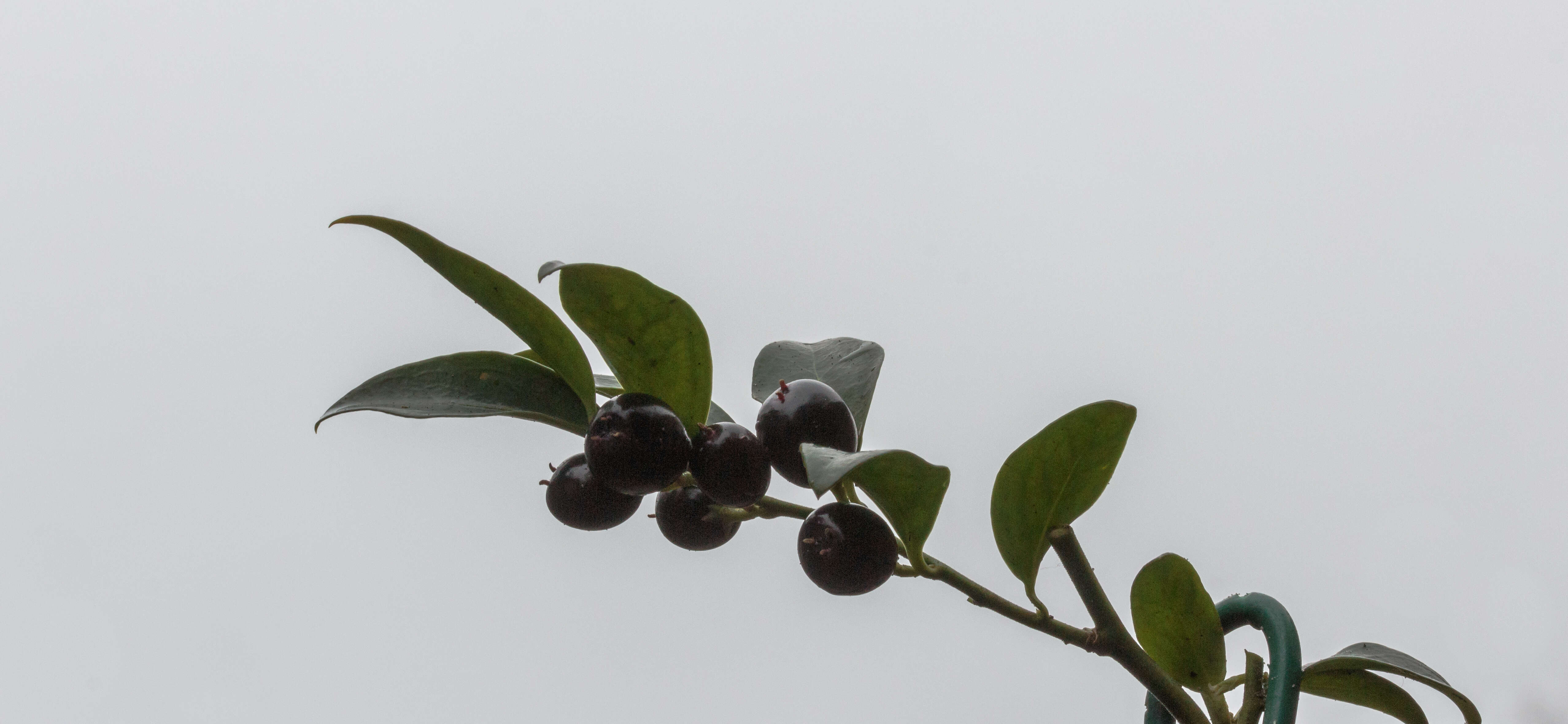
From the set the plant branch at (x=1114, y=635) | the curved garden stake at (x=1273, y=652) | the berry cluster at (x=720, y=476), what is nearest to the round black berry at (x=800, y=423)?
the berry cluster at (x=720, y=476)

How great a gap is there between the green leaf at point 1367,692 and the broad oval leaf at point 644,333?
35 centimetres

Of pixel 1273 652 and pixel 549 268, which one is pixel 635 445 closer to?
pixel 549 268

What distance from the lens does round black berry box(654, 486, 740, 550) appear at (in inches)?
19.6

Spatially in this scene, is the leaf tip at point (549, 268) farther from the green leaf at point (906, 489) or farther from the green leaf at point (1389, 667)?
the green leaf at point (1389, 667)

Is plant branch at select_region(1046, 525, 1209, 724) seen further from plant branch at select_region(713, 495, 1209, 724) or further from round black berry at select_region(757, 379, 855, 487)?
round black berry at select_region(757, 379, 855, 487)

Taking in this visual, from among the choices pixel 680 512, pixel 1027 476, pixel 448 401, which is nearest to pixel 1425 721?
pixel 1027 476

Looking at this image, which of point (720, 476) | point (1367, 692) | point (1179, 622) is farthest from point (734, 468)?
point (1367, 692)

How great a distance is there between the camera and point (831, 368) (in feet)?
1.89

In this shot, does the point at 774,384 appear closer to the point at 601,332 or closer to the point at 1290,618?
the point at 601,332

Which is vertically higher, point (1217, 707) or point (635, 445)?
point (635, 445)

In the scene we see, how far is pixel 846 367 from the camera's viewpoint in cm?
57

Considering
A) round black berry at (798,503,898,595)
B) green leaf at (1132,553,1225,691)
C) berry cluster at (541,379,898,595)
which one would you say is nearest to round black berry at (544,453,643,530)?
berry cluster at (541,379,898,595)

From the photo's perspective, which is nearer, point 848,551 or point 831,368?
point 848,551

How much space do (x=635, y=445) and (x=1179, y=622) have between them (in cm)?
29
